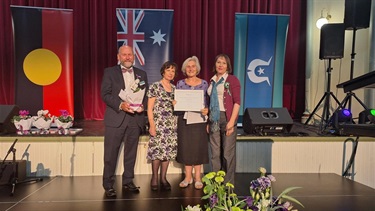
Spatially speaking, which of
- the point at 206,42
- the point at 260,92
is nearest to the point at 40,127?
the point at 260,92

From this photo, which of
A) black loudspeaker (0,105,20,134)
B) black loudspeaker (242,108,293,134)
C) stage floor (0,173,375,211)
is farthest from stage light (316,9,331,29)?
black loudspeaker (0,105,20,134)

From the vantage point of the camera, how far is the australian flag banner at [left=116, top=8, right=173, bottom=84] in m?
4.66

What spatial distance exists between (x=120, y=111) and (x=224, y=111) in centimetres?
90

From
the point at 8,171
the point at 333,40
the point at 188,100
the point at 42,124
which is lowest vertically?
the point at 8,171

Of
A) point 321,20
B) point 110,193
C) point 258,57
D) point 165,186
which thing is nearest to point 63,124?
point 110,193

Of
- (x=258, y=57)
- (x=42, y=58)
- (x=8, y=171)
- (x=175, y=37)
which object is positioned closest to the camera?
(x=8, y=171)

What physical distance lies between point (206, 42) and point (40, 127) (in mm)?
3401

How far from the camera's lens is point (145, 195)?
2.79m

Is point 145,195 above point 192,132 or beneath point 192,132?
beneath

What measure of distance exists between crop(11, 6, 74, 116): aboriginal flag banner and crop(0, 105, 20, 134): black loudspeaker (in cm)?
51

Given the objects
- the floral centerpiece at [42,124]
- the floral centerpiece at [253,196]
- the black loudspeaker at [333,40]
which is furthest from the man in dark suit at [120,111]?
the black loudspeaker at [333,40]

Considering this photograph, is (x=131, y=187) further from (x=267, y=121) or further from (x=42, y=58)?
(x=42, y=58)

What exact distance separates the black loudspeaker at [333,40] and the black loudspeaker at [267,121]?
1455mm

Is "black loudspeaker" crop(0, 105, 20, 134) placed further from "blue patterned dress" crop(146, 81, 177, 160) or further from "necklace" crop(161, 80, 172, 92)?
Result: "necklace" crop(161, 80, 172, 92)
